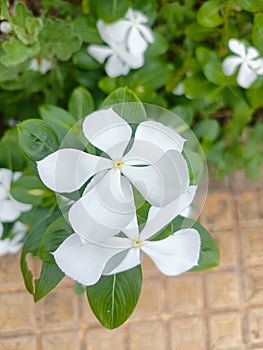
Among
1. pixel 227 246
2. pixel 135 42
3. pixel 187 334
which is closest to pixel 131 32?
pixel 135 42

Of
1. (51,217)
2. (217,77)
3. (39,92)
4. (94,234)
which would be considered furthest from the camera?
(39,92)

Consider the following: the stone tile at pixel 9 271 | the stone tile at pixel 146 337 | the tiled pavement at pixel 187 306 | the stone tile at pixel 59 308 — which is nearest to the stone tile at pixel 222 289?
the tiled pavement at pixel 187 306

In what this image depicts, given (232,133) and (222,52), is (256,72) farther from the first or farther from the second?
(232,133)

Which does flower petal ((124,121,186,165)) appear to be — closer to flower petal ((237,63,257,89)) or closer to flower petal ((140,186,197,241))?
flower petal ((140,186,197,241))

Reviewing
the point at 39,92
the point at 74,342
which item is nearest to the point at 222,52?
the point at 39,92

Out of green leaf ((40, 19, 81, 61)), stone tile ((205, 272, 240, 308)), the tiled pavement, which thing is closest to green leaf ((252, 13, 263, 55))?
green leaf ((40, 19, 81, 61))

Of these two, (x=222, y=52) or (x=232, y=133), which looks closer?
(x=222, y=52)

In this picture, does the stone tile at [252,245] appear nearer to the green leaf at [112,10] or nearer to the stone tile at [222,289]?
the stone tile at [222,289]
